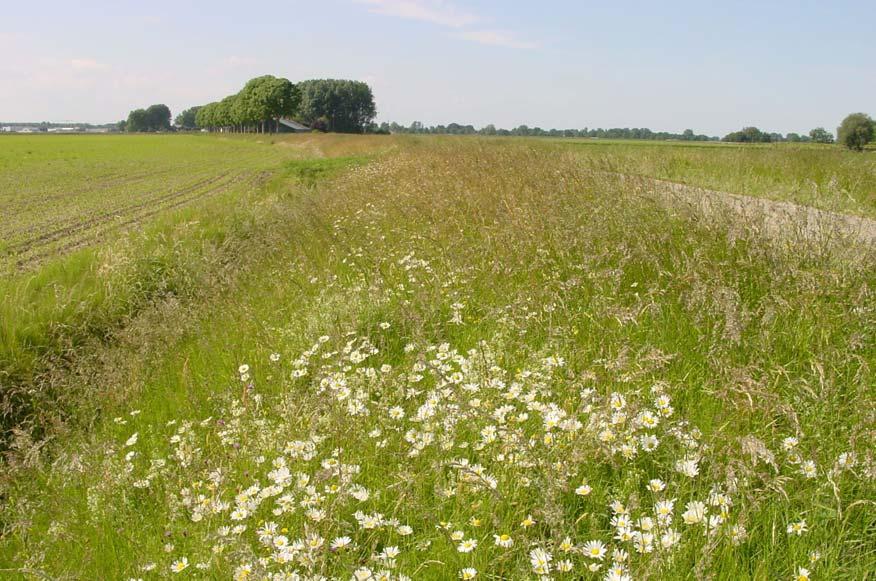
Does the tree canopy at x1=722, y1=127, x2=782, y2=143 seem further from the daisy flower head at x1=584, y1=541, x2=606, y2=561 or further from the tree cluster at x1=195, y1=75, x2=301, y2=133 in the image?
the tree cluster at x1=195, y1=75, x2=301, y2=133

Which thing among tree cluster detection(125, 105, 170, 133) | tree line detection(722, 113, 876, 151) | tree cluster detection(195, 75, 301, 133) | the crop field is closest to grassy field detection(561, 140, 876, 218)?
the crop field

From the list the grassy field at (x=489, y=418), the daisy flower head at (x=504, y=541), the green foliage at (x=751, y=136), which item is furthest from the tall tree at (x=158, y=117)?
the daisy flower head at (x=504, y=541)

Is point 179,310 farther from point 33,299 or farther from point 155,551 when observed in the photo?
point 155,551

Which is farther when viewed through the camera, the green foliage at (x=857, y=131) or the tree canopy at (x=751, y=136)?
the tree canopy at (x=751, y=136)

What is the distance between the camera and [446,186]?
9.25m

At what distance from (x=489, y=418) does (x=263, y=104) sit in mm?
103281

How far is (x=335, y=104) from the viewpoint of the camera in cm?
12300

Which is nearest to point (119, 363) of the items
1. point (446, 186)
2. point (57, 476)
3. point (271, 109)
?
point (57, 476)

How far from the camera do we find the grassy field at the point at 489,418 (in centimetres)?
219

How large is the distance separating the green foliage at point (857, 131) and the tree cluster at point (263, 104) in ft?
272

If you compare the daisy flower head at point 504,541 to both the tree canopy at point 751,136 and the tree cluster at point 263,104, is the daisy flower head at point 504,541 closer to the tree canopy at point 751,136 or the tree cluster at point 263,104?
the tree canopy at point 751,136

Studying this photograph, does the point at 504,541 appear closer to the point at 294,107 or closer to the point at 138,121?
the point at 294,107

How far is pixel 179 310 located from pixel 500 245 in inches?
124

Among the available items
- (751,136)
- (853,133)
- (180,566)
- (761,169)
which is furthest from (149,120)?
(180,566)
